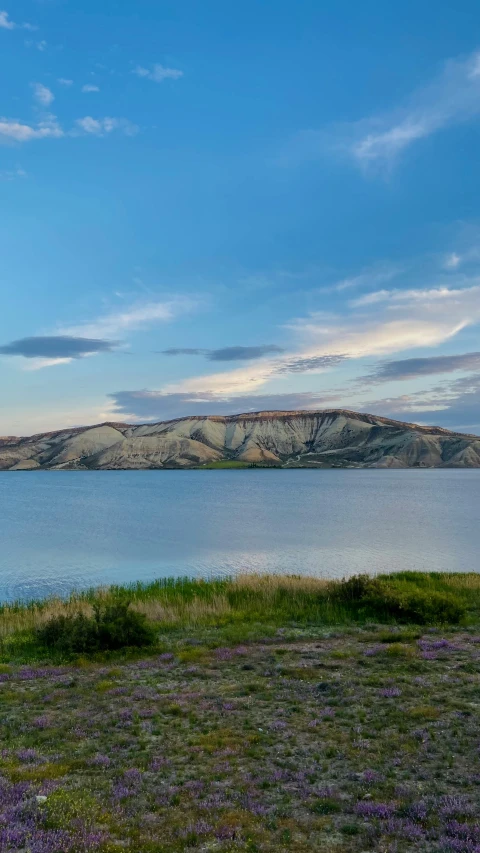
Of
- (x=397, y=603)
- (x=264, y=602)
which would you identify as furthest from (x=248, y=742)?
(x=264, y=602)

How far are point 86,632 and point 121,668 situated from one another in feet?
7.53

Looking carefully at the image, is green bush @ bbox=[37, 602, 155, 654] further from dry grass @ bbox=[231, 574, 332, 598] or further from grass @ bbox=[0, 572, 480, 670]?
dry grass @ bbox=[231, 574, 332, 598]

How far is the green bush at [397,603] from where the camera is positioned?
1872cm

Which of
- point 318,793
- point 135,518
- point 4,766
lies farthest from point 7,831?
point 135,518

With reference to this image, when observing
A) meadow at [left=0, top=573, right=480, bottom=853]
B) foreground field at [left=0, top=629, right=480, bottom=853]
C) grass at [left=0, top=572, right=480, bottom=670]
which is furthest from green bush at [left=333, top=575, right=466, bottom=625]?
foreground field at [left=0, top=629, right=480, bottom=853]

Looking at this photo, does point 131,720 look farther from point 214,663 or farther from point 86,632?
point 86,632

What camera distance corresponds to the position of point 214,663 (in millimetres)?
14180

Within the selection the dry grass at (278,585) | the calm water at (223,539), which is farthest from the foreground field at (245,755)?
the calm water at (223,539)

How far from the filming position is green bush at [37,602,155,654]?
15.7m

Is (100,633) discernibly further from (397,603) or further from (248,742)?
(397,603)

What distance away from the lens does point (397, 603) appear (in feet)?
64.4

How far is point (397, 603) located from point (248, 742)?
1158 cm

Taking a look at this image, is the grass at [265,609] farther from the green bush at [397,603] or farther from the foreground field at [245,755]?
the foreground field at [245,755]

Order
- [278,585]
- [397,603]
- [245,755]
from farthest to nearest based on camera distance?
1. [278,585]
2. [397,603]
3. [245,755]
